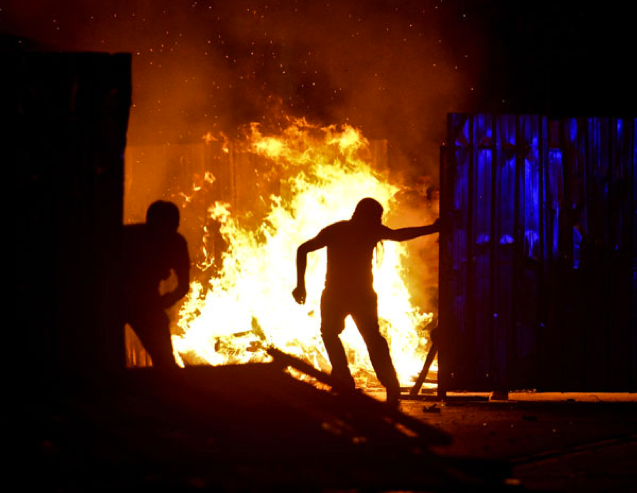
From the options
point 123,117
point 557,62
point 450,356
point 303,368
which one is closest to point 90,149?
point 123,117

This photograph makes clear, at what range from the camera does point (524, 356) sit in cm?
676

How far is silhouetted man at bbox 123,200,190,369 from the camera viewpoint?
20.8 ft

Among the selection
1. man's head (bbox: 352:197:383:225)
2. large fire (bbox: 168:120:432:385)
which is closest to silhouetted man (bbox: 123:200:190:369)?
man's head (bbox: 352:197:383:225)

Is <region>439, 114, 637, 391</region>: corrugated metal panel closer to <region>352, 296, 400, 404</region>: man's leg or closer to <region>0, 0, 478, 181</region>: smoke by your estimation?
<region>352, 296, 400, 404</region>: man's leg

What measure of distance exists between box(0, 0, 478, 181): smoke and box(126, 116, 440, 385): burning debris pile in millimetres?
545

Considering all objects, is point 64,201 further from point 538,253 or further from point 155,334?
point 538,253

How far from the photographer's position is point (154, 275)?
641 cm

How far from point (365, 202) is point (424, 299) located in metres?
3.56

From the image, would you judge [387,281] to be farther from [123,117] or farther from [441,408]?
[123,117]

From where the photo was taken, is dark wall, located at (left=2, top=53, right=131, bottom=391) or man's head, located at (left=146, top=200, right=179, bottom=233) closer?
dark wall, located at (left=2, top=53, right=131, bottom=391)

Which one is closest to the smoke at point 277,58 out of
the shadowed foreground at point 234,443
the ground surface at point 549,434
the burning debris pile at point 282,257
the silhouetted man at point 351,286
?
the burning debris pile at point 282,257

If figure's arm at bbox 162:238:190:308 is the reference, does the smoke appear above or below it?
above

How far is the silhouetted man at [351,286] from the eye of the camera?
663cm

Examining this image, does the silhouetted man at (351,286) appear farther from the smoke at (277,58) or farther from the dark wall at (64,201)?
the smoke at (277,58)
